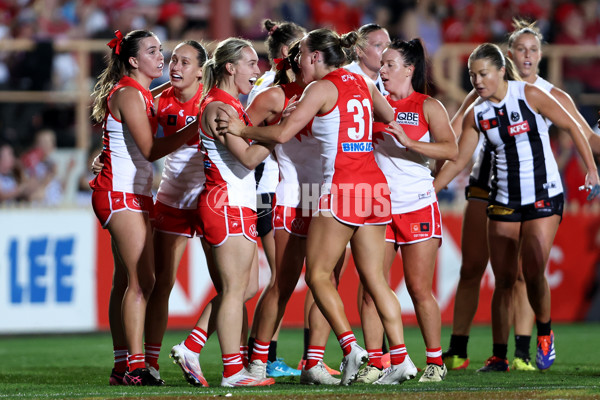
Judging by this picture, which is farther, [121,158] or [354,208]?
[121,158]

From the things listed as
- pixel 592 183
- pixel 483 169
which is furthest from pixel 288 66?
pixel 592 183

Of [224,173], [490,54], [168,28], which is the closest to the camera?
[224,173]

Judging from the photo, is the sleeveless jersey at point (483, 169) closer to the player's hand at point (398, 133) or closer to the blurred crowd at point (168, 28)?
the player's hand at point (398, 133)

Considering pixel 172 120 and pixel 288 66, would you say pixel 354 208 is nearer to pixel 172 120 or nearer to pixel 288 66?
pixel 288 66

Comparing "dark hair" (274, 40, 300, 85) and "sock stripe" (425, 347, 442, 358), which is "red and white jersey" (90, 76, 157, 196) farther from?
"sock stripe" (425, 347, 442, 358)

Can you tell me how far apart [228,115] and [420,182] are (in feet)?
5.05

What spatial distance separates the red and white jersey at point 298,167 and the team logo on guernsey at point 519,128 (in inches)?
67.5

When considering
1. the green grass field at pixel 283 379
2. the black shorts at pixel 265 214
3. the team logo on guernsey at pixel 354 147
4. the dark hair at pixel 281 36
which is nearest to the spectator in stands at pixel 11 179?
the green grass field at pixel 283 379

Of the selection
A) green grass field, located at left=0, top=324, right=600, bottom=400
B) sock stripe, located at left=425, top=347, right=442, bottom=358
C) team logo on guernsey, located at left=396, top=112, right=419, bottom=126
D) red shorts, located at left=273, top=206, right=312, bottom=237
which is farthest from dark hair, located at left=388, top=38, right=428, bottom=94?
green grass field, located at left=0, top=324, right=600, bottom=400

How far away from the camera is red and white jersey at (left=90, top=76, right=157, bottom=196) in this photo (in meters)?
6.34

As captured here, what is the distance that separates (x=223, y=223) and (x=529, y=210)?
106 inches

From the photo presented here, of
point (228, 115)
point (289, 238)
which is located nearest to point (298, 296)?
point (289, 238)

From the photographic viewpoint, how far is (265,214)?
736 cm

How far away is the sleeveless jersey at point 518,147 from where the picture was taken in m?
7.43
